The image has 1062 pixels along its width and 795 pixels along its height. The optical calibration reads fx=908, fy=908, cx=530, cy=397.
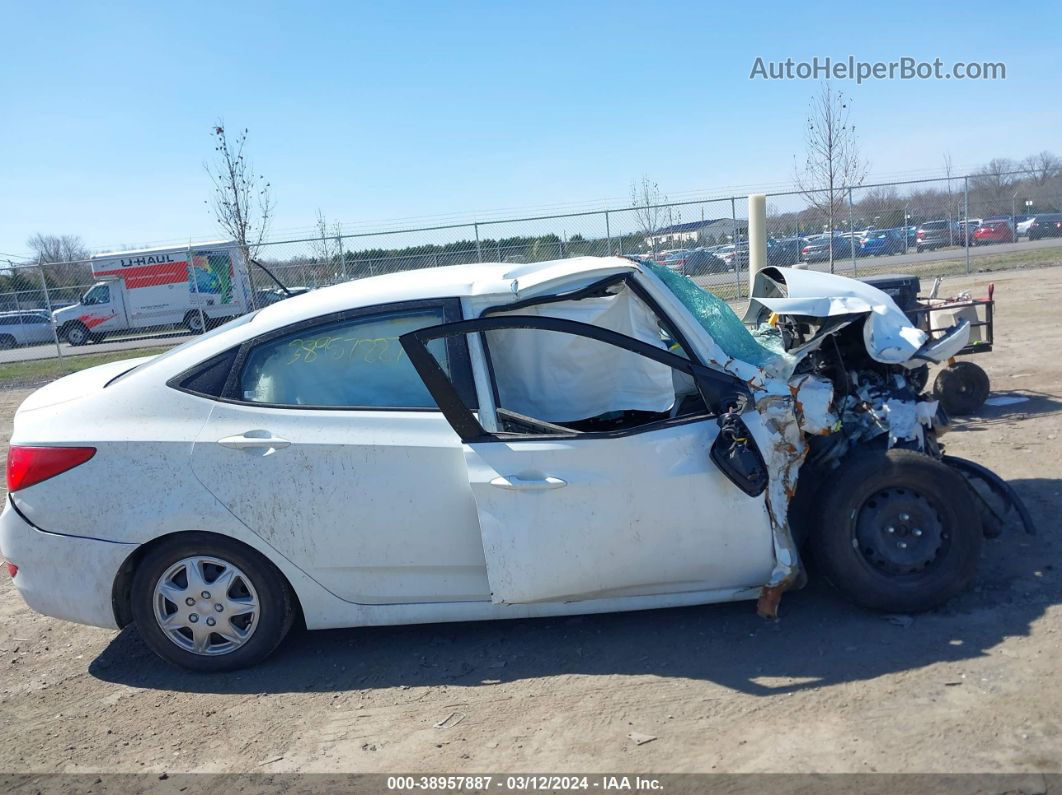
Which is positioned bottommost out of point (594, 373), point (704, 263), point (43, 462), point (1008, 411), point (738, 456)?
point (1008, 411)

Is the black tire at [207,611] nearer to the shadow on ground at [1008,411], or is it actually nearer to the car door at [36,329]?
the shadow on ground at [1008,411]

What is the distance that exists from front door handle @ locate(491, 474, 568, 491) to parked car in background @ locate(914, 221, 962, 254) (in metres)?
23.3

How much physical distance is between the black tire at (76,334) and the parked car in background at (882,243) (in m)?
22.5

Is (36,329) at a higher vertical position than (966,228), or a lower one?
lower

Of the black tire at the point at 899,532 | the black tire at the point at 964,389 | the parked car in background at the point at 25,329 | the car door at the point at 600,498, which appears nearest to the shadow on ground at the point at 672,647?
the black tire at the point at 899,532

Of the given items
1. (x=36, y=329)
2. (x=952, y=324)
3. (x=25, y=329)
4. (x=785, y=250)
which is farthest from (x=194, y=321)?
(x=952, y=324)

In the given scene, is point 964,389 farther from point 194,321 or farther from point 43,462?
point 194,321

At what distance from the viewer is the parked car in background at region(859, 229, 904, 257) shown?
23031 millimetres

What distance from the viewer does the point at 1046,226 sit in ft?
96.2

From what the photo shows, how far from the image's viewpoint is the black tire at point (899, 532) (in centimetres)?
407

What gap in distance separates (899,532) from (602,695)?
156 centimetres


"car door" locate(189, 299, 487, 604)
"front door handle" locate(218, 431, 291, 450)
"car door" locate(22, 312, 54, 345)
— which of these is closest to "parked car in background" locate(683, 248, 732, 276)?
"car door" locate(189, 299, 487, 604)

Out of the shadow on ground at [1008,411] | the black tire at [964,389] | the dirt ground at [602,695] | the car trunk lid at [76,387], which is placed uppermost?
the car trunk lid at [76,387]

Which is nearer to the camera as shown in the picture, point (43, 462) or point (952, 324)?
point (43, 462)
